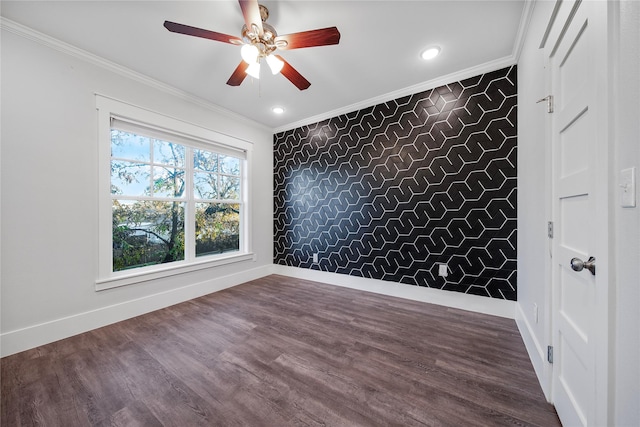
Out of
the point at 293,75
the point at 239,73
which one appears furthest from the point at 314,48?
the point at 239,73

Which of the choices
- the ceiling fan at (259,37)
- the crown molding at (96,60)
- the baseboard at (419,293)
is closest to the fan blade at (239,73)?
the ceiling fan at (259,37)

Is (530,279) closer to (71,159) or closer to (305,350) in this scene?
(305,350)

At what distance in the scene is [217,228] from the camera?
Result: 3408 mm

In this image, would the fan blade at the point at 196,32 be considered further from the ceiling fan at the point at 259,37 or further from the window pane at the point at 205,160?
the window pane at the point at 205,160

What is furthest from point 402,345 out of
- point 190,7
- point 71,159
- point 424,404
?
point 71,159

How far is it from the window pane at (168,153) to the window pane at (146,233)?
1.71 feet

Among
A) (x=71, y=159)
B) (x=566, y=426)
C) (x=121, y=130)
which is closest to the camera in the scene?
(x=566, y=426)

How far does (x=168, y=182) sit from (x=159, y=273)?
3.65 ft

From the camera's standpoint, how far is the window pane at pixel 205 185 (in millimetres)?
3123

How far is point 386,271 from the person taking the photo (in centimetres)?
296

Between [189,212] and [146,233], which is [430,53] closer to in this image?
[189,212]

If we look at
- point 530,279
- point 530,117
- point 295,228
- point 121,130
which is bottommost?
point 530,279

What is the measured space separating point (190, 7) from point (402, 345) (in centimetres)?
311

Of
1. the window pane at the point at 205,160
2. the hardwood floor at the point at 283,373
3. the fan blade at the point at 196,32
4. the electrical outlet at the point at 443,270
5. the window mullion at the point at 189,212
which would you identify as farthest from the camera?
the window pane at the point at 205,160
